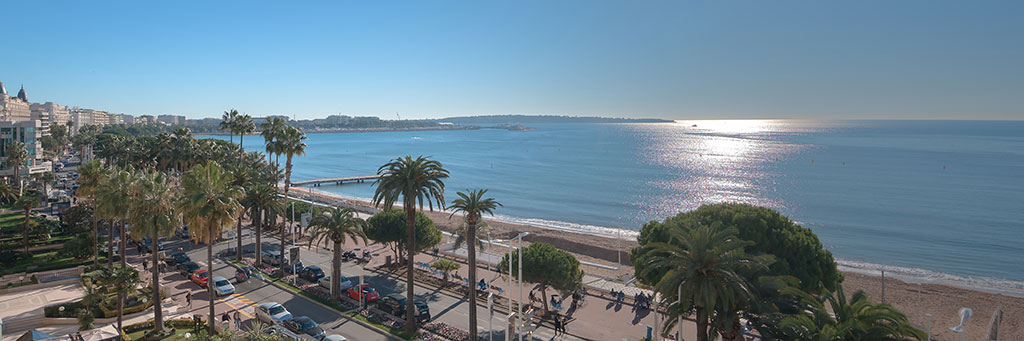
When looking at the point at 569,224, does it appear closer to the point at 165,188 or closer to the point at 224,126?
the point at 224,126

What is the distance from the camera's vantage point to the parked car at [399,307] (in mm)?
27656

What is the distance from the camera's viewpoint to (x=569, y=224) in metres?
73.6

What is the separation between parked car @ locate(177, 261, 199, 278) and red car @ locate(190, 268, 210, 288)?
99 centimetres

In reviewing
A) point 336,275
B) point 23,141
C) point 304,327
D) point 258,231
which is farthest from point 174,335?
point 23,141

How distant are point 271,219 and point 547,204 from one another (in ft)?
154

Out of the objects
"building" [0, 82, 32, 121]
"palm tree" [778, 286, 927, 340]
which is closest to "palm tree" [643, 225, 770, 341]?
"palm tree" [778, 286, 927, 340]

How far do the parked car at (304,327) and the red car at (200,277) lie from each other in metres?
11.6

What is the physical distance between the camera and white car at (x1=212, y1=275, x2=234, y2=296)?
31034mm

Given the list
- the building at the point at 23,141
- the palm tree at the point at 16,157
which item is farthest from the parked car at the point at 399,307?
the building at the point at 23,141

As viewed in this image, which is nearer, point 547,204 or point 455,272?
point 455,272

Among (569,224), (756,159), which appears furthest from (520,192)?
(756,159)

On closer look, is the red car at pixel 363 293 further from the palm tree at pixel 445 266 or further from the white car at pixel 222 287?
the white car at pixel 222 287

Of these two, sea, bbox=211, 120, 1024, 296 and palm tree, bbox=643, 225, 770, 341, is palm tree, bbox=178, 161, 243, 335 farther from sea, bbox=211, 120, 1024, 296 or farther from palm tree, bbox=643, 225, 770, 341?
sea, bbox=211, 120, 1024, 296

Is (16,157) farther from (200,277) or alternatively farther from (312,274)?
(312,274)
